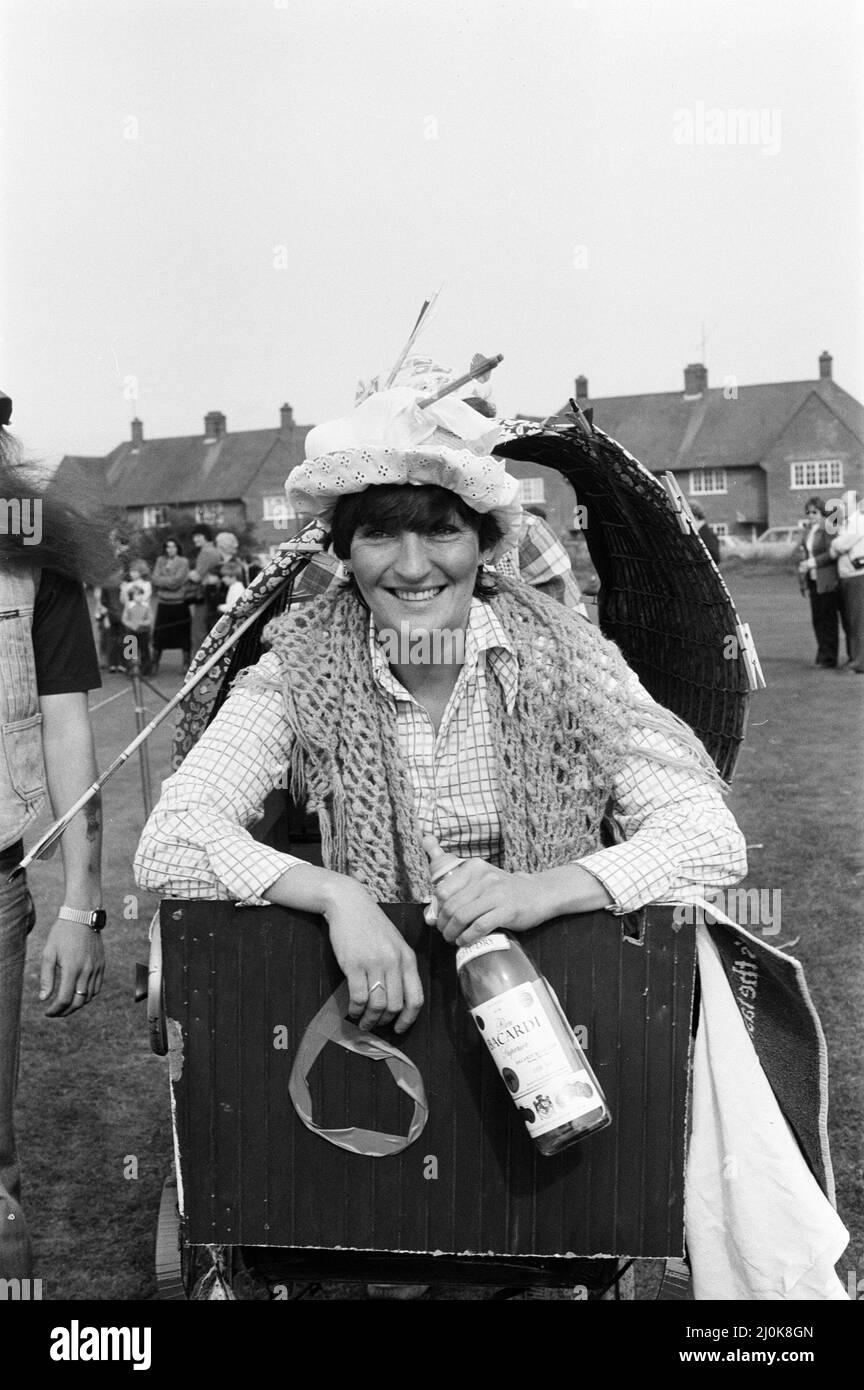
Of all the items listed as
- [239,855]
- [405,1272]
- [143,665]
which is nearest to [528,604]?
[239,855]

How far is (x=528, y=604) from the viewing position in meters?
2.80

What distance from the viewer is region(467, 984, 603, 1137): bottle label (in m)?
1.99

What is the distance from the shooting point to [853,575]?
13617 millimetres

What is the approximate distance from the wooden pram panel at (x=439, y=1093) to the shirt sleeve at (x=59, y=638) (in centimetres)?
85

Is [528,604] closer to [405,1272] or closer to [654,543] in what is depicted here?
[654,543]

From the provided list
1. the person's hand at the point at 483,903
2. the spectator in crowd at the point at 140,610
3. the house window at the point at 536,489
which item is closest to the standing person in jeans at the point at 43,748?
the person's hand at the point at 483,903

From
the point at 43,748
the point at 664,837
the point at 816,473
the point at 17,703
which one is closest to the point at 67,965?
the point at 43,748

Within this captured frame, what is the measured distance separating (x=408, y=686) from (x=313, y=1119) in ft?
3.01

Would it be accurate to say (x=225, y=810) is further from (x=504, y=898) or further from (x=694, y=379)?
(x=694, y=379)

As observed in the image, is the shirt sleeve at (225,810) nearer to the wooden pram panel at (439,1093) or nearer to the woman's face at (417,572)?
the wooden pram panel at (439,1093)

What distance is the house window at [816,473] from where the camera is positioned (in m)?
47.3

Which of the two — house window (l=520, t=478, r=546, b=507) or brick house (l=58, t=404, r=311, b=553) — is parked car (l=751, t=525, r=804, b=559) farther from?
brick house (l=58, t=404, r=311, b=553)

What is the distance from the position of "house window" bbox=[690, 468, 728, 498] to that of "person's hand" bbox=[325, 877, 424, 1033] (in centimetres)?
4741

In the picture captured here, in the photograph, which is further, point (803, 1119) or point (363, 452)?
point (363, 452)
